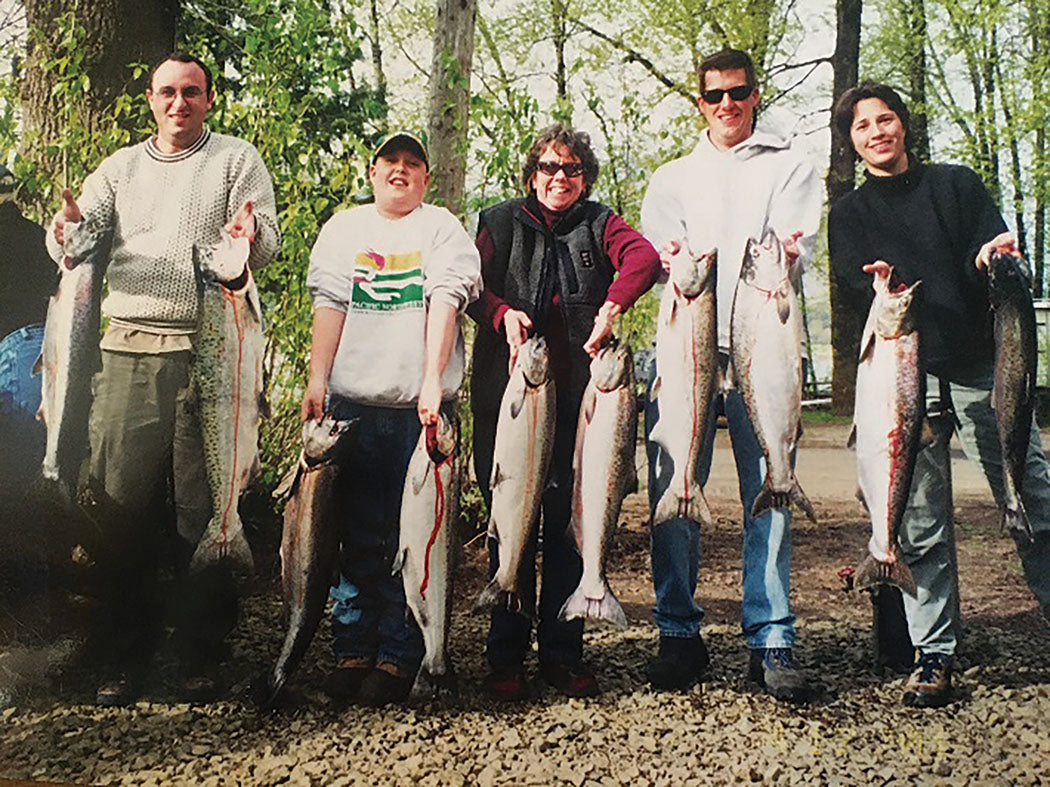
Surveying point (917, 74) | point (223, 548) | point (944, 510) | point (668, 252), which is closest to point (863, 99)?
point (917, 74)

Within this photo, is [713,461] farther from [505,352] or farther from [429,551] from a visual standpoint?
[429,551]

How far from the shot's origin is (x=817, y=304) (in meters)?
A: 2.76

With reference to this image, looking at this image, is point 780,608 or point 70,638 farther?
point 70,638

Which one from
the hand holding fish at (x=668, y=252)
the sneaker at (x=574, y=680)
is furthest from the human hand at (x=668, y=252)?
the sneaker at (x=574, y=680)

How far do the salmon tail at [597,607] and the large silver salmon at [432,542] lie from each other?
1.21ft

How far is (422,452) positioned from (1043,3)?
6.96 feet

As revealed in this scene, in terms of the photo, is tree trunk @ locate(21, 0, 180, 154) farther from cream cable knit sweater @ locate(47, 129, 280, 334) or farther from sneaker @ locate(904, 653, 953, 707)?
sneaker @ locate(904, 653, 953, 707)

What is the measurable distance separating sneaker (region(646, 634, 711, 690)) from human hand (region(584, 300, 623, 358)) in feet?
2.84

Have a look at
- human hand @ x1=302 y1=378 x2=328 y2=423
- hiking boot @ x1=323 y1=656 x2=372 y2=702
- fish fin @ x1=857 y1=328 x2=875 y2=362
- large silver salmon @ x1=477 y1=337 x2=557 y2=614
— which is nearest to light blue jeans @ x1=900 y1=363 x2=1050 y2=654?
fish fin @ x1=857 y1=328 x2=875 y2=362

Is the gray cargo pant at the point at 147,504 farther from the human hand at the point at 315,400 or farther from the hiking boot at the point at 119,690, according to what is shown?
the human hand at the point at 315,400

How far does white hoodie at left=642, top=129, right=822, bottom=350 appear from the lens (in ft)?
9.06

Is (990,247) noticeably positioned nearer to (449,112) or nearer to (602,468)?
(602,468)

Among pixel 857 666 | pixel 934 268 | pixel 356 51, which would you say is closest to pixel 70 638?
pixel 356 51

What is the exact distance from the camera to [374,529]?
2.97m
